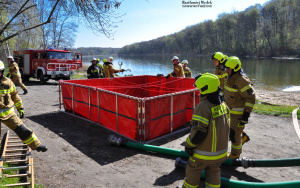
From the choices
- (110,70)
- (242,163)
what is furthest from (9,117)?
(110,70)

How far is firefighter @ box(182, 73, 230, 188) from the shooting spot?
287 centimetres

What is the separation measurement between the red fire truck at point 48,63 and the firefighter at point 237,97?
1583 centimetres

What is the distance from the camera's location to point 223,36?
9462 centimetres

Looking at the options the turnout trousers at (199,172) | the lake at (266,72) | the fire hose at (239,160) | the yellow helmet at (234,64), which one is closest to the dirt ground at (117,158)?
the fire hose at (239,160)

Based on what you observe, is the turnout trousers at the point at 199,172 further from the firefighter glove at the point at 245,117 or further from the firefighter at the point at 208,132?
the firefighter glove at the point at 245,117

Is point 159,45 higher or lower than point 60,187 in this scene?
higher

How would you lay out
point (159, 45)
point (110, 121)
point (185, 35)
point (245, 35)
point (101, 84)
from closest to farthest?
point (110, 121) → point (101, 84) → point (245, 35) → point (185, 35) → point (159, 45)

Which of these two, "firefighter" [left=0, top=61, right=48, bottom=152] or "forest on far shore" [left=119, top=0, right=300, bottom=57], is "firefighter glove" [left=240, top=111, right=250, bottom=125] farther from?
"forest on far shore" [left=119, top=0, right=300, bottom=57]

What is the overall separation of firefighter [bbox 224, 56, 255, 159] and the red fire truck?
15832mm

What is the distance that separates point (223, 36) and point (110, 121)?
95864 millimetres

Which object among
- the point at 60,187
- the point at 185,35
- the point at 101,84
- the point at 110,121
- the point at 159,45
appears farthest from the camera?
the point at 159,45

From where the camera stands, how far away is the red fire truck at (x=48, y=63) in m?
18.0

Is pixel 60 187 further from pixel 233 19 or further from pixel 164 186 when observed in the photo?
pixel 233 19

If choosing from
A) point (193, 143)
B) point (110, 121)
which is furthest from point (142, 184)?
point (110, 121)
